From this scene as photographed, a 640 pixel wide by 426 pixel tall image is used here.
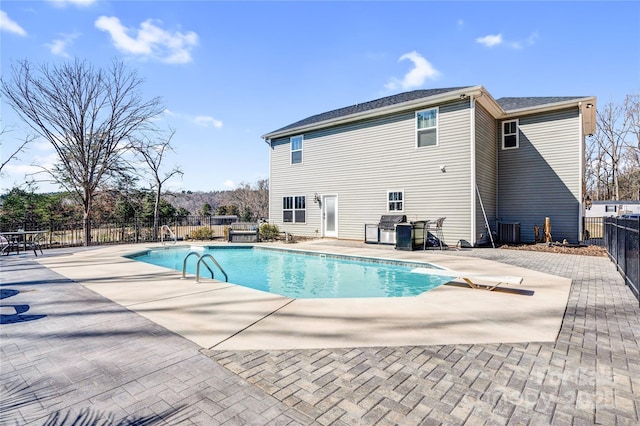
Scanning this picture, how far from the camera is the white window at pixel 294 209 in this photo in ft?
49.6

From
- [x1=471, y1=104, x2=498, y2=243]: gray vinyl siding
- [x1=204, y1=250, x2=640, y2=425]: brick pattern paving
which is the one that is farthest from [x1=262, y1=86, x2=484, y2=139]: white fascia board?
[x1=204, y1=250, x2=640, y2=425]: brick pattern paving

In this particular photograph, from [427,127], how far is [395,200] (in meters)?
2.94

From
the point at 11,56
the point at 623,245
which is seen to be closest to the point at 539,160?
the point at 623,245

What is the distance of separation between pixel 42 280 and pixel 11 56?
38.0 ft

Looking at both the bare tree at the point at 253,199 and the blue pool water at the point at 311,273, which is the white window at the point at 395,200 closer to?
the blue pool water at the point at 311,273

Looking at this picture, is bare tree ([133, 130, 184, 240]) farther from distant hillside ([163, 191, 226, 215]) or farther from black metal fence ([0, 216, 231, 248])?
distant hillside ([163, 191, 226, 215])

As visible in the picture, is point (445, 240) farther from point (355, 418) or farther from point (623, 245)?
point (355, 418)

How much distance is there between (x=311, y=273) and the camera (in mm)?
8039

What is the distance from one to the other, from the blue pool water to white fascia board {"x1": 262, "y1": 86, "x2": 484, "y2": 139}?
20.3 feet

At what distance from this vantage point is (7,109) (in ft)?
40.6

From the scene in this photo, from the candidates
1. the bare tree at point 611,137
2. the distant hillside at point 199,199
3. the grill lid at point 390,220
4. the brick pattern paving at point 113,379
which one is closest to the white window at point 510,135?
the grill lid at point 390,220

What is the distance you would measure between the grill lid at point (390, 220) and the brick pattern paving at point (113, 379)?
9.22 meters

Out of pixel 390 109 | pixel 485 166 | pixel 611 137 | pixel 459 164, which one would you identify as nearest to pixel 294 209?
pixel 390 109

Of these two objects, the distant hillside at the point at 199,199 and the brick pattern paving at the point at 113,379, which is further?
the distant hillside at the point at 199,199
